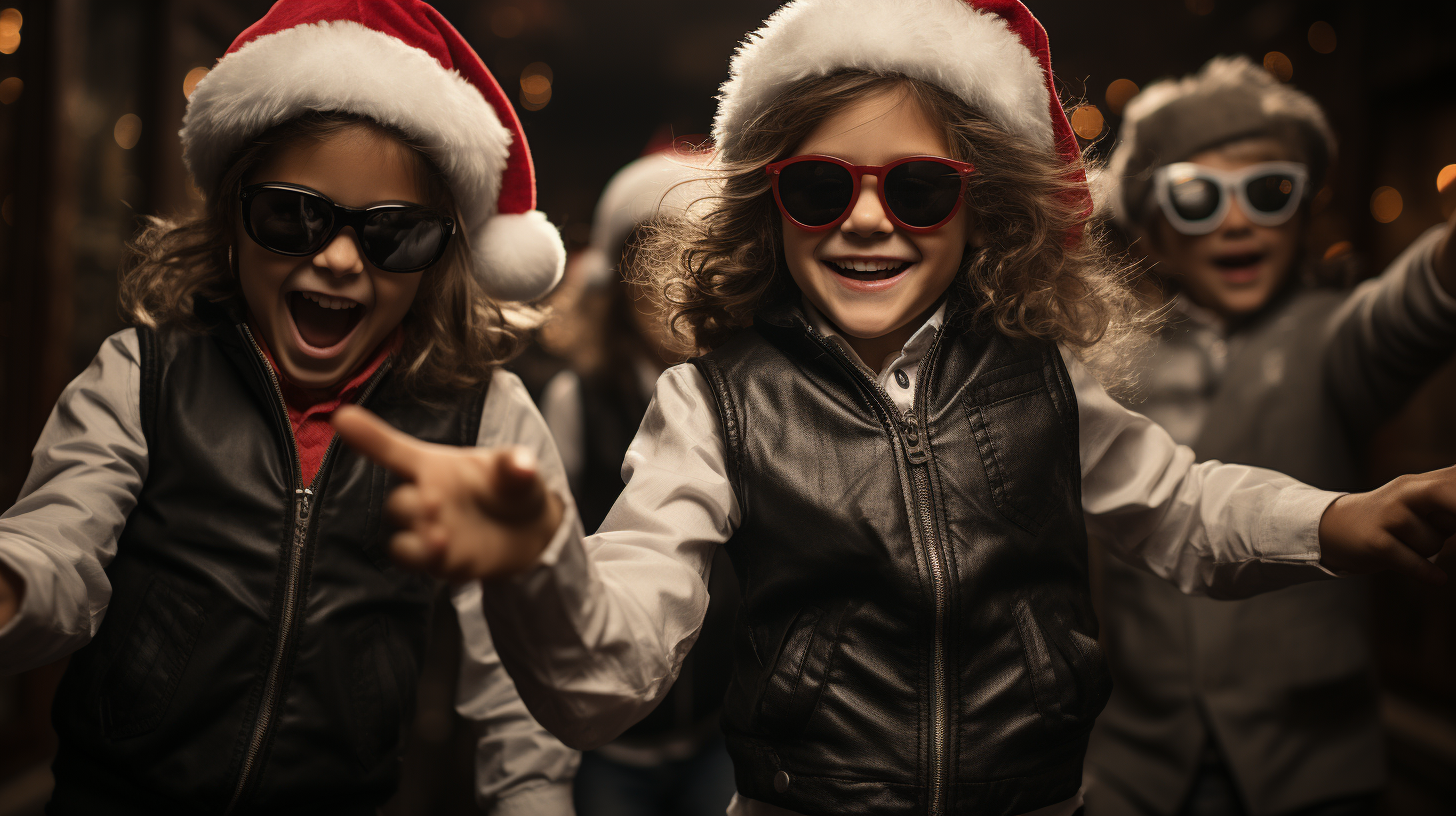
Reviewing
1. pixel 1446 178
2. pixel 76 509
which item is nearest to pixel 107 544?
pixel 76 509

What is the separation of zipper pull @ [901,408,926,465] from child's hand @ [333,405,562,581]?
1.83 ft

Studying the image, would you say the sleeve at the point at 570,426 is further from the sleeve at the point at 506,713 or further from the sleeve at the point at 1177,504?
the sleeve at the point at 1177,504

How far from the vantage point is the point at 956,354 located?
4.36ft

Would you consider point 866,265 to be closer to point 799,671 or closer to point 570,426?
point 799,671

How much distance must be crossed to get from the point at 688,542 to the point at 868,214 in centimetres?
48

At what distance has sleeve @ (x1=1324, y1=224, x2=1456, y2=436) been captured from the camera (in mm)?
1846

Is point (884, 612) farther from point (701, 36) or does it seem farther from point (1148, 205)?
point (701, 36)

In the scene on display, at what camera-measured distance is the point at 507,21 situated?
181 inches

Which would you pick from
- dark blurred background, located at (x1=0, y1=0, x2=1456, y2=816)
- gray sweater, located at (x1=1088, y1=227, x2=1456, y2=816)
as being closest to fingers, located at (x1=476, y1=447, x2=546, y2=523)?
gray sweater, located at (x1=1088, y1=227, x2=1456, y2=816)

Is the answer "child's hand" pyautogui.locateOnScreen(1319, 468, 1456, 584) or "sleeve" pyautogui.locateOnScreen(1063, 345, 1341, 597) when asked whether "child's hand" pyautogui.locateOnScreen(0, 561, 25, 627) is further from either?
"child's hand" pyautogui.locateOnScreen(1319, 468, 1456, 584)

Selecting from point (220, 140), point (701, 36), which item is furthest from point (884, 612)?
point (701, 36)

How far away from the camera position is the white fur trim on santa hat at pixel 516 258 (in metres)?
1.50

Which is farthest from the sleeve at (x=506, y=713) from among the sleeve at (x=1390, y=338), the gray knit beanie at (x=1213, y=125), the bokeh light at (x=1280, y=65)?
the bokeh light at (x=1280, y=65)

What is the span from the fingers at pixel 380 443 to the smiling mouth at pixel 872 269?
2.25 ft
